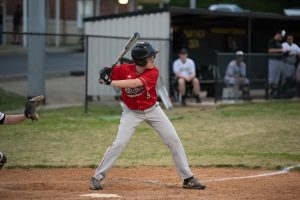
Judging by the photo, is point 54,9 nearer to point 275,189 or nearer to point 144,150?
point 144,150

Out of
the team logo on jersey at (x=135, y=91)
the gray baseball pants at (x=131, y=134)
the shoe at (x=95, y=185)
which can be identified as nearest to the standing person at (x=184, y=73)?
the gray baseball pants at (x=131, y=134)

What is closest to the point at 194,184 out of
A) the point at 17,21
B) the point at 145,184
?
the point at 145,184

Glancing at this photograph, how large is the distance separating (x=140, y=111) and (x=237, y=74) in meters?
11.7

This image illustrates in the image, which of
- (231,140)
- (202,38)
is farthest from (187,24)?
(231,140)

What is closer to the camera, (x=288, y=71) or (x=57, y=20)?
(x=288, y=71)

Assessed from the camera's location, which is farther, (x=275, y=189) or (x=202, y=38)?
(x=202, y=38)

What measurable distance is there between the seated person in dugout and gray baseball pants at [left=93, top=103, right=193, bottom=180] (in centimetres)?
1143

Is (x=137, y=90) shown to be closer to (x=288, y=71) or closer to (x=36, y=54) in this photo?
(x=36, y=54)

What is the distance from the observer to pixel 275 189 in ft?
28.1

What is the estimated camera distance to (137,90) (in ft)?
27.6

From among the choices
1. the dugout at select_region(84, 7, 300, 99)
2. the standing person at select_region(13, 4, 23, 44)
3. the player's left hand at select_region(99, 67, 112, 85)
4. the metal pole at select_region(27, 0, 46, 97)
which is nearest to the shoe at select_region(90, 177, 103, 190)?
the player's left hand at select_region(99, 67, 112, 85)

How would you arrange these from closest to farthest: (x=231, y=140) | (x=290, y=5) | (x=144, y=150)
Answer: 1. (x=144, y=150)
2. (x=231, y=140)
3. (x=290, y=5)

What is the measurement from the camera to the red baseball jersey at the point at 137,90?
8406 mm

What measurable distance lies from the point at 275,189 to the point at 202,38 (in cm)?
1686
